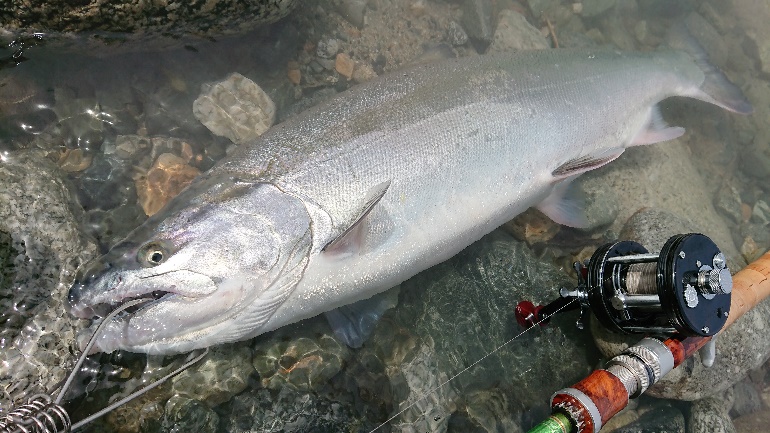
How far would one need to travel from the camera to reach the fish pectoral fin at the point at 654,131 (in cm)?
440

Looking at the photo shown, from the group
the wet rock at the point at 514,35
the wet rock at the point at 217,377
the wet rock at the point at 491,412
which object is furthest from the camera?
the wet rock at the point at 514,35

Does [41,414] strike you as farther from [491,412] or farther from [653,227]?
[653,227]

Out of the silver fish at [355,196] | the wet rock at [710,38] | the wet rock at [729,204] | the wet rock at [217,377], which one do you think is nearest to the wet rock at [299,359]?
the wet rock at [217,377]

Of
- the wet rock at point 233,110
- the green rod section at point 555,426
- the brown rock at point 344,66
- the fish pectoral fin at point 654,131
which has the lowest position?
the green rod section at point 555,426

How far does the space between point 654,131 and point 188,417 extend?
4.31m

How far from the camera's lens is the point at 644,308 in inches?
121

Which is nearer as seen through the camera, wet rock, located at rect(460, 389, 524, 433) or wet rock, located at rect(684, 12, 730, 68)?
wet rock, located at rect(460, 389, 524, 433)

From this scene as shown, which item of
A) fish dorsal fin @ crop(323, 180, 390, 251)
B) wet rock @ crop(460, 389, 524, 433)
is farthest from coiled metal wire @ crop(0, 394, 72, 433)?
wet rock @ crop(460, 389, 524, 433)

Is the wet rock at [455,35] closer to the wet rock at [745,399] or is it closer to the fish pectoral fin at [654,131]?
the fish pectoral fin at [654,131]

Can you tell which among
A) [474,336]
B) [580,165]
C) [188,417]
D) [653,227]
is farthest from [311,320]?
[653,227]

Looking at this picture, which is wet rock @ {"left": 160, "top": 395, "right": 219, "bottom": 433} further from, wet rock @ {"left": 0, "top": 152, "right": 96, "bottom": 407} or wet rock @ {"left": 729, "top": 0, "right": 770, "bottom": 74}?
wet rock @ {"left": 729, "top": 0, "right": 770, "bottom": 74}

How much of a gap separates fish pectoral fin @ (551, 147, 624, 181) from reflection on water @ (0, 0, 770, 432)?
0.71 m

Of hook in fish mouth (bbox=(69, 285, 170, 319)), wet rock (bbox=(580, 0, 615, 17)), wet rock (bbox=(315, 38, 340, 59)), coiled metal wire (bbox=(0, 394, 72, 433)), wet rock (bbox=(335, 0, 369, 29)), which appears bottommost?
coiled metal wire (bbox=(0, 394, 72, 433))

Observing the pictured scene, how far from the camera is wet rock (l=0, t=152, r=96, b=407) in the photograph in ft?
9.53
